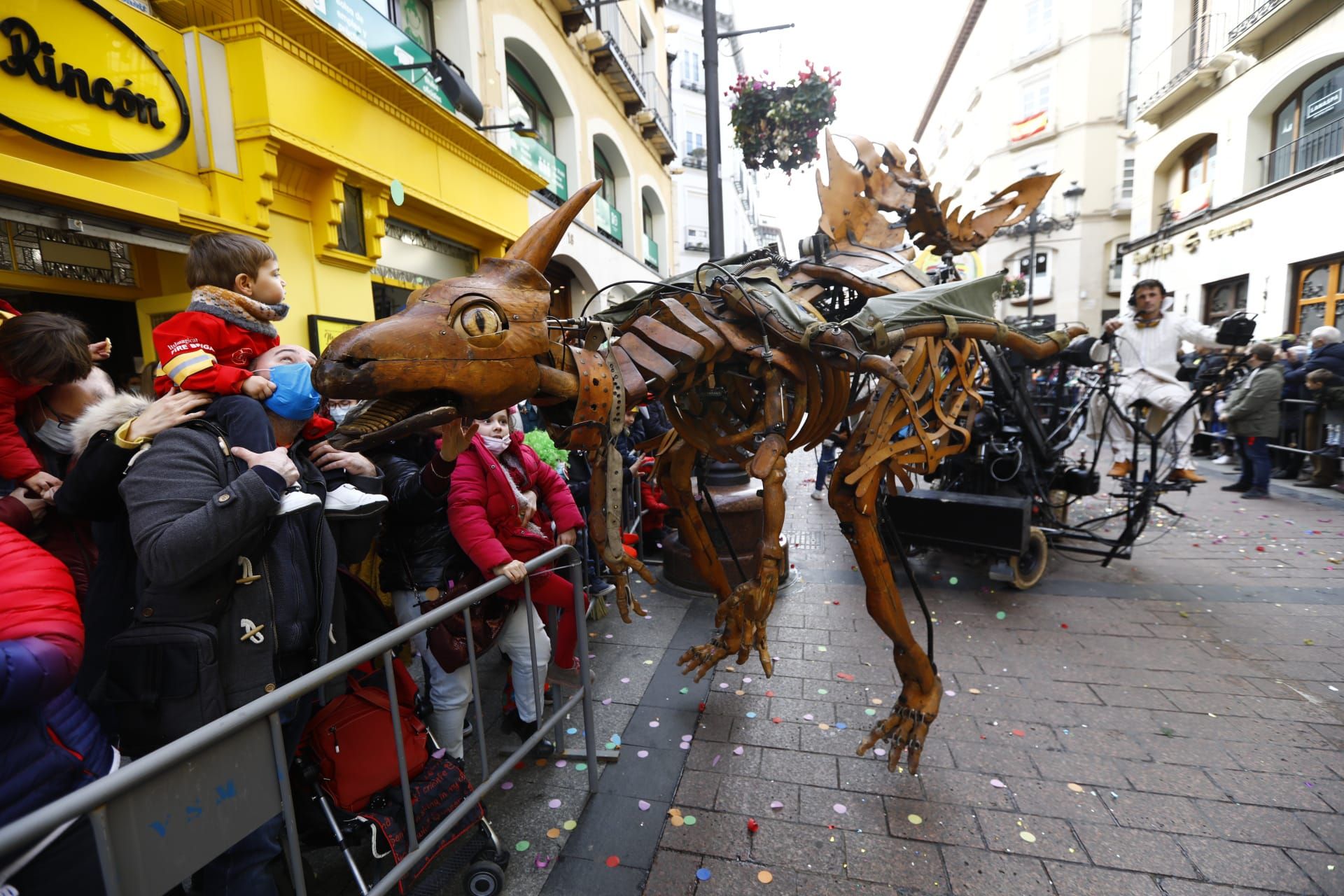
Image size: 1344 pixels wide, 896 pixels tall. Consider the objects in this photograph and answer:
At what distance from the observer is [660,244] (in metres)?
16.9

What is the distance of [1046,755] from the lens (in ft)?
9.53

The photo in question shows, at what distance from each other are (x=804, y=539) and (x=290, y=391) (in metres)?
5.66

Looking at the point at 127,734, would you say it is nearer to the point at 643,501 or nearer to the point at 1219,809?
the point at 1219,809

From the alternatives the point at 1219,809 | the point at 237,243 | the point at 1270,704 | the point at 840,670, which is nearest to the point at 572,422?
the point at 237,243

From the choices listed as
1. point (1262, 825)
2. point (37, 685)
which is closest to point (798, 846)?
point (1262, 825)

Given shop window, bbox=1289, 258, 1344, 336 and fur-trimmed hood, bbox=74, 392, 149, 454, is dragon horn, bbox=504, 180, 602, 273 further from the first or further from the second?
shop window, bbox=1289, 258, 1344, 336

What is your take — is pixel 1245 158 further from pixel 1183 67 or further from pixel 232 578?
pixel 232 578

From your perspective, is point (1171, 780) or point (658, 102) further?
point (658, 102)

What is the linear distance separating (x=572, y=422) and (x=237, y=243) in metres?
1.30

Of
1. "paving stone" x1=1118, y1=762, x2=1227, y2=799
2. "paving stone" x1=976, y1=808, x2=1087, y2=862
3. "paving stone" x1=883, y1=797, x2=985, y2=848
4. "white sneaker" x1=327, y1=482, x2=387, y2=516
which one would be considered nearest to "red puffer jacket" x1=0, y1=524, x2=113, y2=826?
"white sneaker" x1=327, y1=482, x2=387, y2=516

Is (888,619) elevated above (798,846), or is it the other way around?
(888,619)

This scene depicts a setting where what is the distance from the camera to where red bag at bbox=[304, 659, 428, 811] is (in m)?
2.03

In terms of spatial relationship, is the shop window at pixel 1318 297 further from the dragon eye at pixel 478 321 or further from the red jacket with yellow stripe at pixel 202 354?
the red jacket with yellow stripe at pixel 202 354


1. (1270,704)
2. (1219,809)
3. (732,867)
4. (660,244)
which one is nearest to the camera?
(732,867)
